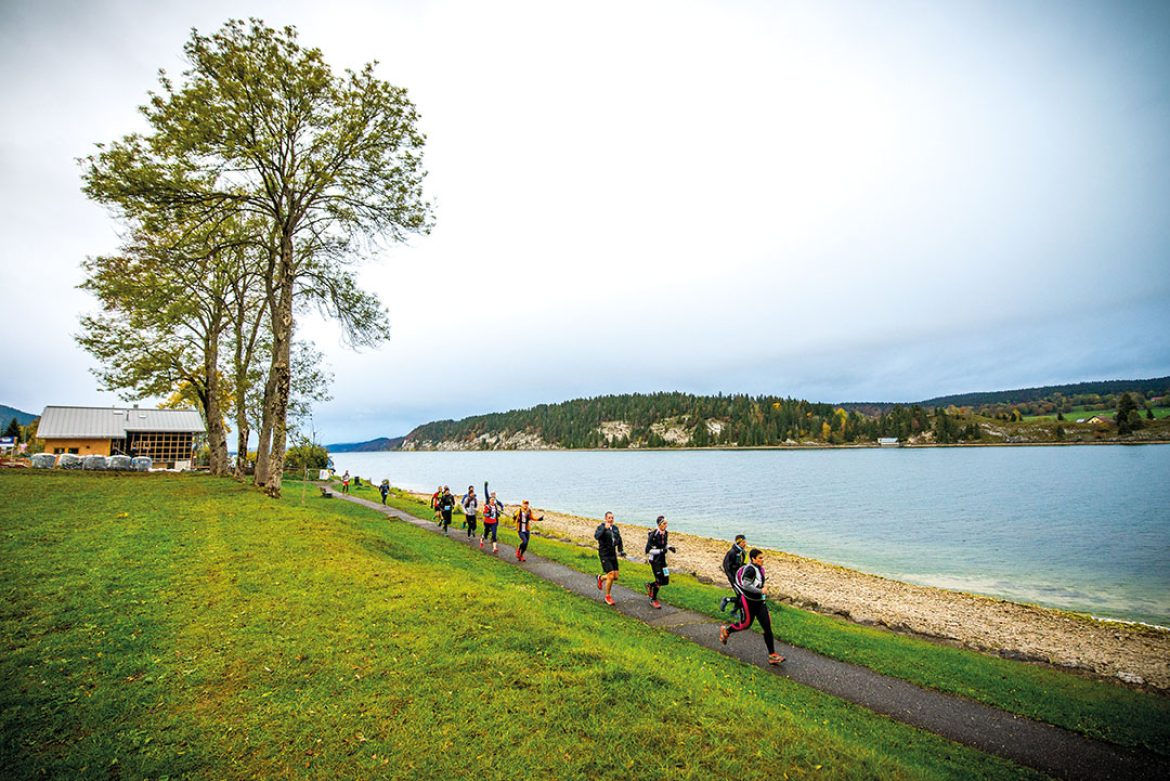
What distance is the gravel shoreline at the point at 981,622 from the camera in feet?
41.2

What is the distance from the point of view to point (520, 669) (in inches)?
263

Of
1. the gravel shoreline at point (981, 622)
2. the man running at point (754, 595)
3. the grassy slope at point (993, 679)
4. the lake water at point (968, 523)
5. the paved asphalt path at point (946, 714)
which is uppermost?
the man running at point (754, 595)

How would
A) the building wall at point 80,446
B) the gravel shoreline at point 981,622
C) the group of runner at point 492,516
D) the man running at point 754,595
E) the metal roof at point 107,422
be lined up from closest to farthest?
the man running at point 754,595
the gravel shoreline at point 981,622
the group of runner at point 492,516
the building wall at point 80,446
the metal roof at point 107,422

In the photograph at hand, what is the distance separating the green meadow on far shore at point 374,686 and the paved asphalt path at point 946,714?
0.51 meters

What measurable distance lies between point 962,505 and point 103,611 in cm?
5847

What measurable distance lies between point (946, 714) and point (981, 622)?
1151 cm

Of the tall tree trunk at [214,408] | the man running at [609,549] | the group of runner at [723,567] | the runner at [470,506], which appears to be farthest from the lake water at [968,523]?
the tall tree trunk at [214,408]

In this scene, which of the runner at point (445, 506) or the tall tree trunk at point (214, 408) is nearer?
the runner at point (445, 506)

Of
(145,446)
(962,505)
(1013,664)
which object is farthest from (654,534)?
(145,446)

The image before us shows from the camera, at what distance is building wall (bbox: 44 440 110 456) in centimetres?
4034

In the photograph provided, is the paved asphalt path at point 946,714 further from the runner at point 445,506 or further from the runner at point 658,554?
the runner at point 445,506

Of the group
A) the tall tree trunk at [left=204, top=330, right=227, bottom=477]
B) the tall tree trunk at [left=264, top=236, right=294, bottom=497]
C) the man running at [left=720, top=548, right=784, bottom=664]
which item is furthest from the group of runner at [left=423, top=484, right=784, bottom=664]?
the tall tree trunk at [left=204, top=330, right=227, bottom=477]

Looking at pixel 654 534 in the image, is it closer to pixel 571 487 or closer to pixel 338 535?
pixel 338 535

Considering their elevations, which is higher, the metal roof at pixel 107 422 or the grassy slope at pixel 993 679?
the metal roof at pixel 107 422
